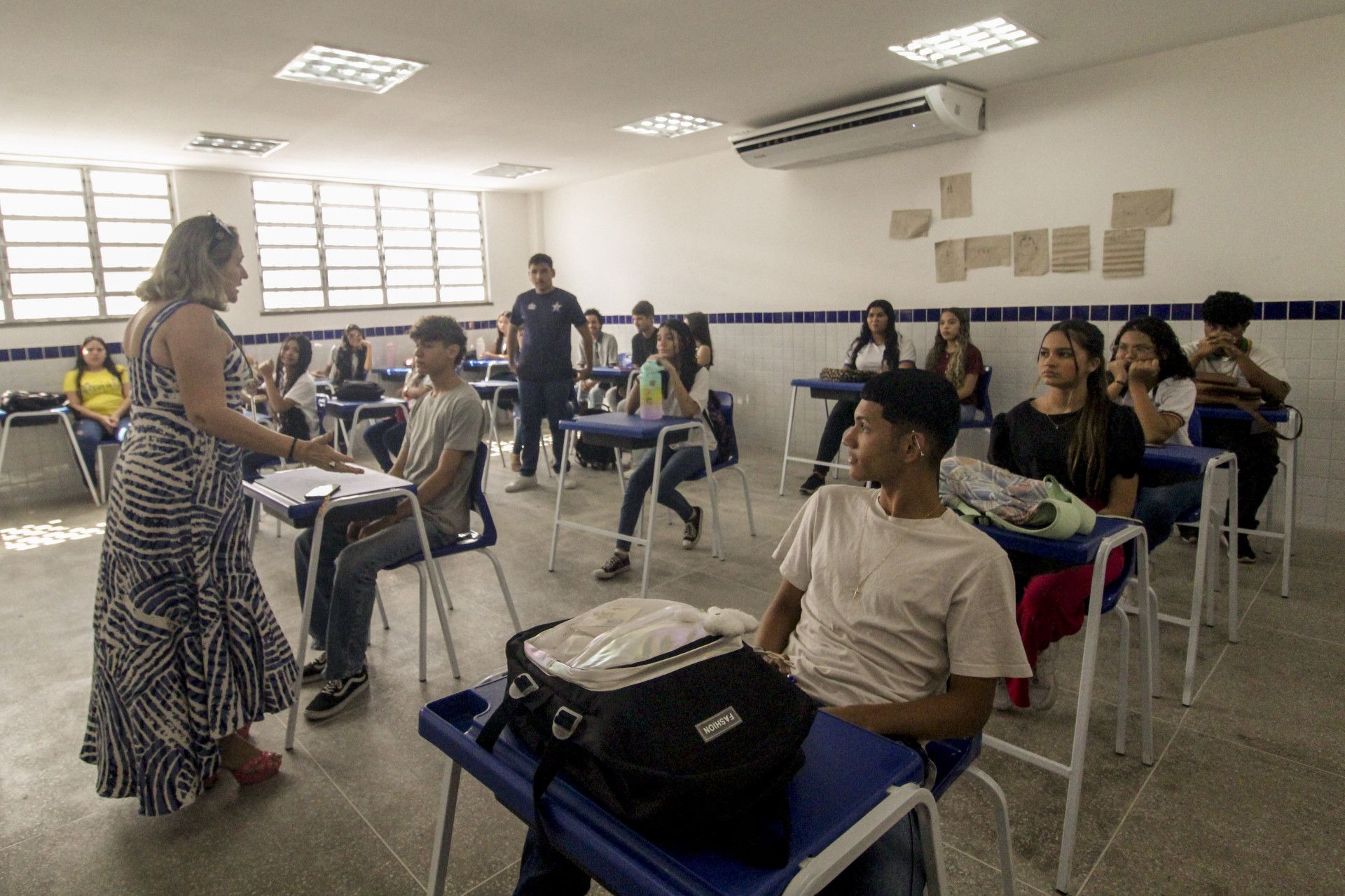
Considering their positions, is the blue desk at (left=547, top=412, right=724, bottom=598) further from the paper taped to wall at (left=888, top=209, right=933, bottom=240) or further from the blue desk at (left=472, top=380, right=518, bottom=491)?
the paper taped to wall at (left=888, top=209, right=933, bottom=240)

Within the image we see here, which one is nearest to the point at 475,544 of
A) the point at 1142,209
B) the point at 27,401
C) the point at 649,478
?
the point at 649,478

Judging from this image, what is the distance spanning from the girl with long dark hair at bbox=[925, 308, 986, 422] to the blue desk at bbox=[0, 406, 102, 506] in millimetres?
6075

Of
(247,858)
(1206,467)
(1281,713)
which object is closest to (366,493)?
(247,858)

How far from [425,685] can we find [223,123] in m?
4.70

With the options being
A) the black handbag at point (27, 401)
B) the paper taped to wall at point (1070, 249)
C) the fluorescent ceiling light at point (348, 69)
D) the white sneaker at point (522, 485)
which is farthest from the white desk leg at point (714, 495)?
the black handbag at point (27, 401)

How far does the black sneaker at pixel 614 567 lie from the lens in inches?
145

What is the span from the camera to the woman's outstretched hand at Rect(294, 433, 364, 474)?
2096 millimetres

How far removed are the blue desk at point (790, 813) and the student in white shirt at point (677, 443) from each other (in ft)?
8.63

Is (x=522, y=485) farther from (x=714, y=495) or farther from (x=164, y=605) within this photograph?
(x=164, y=605)

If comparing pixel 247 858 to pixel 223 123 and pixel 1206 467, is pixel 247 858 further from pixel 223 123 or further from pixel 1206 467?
pixel 223 123

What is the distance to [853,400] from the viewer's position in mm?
5293

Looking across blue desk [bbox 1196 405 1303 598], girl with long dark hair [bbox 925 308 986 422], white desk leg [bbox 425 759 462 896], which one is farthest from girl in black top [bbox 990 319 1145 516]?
girl with long dark hair [bbox 925 308 986 422]

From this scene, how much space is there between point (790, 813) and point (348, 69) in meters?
4.80

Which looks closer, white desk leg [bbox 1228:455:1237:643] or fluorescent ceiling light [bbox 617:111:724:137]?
white desk leg [bbox 1228:455:1237:643]
